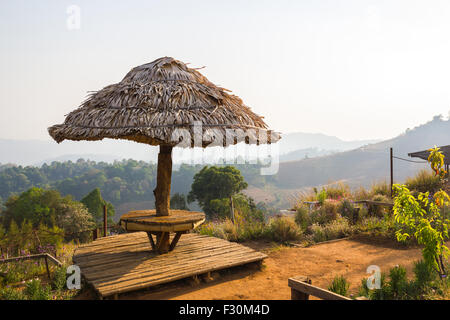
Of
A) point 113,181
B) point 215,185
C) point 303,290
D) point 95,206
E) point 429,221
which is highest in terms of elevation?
point 429,221

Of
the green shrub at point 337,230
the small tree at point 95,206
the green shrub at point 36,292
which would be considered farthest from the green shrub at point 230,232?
the small tree at point 95,206

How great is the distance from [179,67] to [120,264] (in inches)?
122

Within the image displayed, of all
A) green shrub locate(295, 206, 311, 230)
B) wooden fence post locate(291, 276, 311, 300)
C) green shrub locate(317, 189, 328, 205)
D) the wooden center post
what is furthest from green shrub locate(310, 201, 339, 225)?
wooden fence post locate(291, 276, 311, 300)

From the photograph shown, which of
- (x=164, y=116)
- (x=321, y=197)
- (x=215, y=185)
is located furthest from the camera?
(x=215, y=185)

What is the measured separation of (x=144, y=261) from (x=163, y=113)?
2153mm

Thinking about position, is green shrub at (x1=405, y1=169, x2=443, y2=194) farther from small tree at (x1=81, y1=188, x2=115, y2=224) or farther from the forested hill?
the forested hill

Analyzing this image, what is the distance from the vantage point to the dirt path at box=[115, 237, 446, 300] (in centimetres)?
419

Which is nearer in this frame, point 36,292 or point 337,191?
point 36,292

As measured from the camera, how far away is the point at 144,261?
4.82 metres

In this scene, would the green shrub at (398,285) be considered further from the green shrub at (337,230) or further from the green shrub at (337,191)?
the green shrub at (337,191)

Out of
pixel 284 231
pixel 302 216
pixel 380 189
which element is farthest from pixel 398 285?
pixel 380 189

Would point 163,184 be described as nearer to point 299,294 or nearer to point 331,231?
point 299,294

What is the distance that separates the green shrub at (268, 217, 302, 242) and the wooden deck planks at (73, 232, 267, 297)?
2.03m

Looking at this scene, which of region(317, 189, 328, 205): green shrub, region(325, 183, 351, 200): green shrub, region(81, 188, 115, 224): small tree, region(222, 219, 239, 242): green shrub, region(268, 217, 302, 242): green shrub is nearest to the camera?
region(222, 219, 239, 242): green shrub
